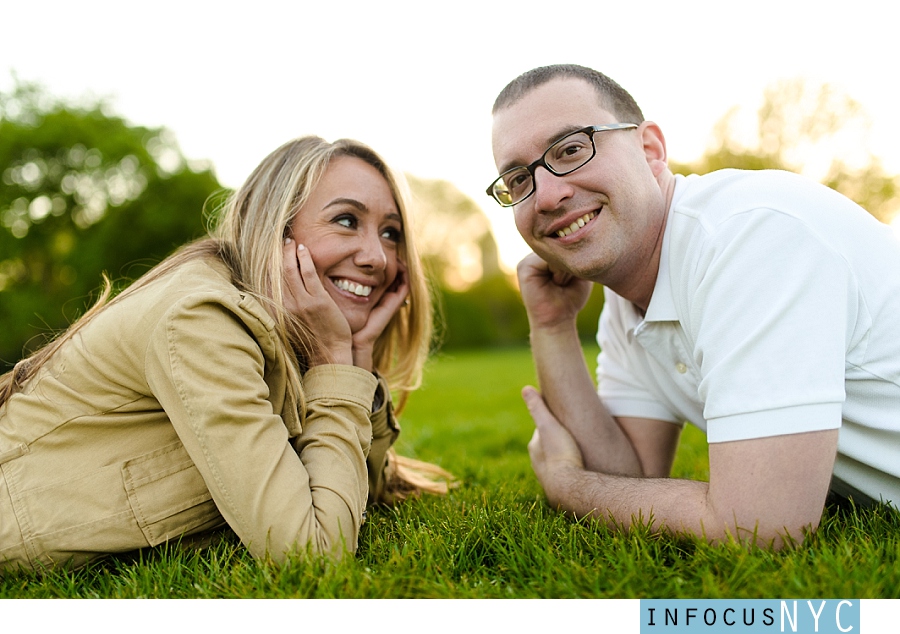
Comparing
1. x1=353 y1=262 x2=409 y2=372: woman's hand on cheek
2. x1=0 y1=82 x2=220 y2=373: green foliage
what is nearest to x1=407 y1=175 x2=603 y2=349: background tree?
x1=0 y1=82 x2=220 y2=373: green foliage

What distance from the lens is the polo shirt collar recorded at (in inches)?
111

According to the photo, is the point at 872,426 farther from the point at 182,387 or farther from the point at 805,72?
the point at 805,72

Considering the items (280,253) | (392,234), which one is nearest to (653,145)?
(392,234)

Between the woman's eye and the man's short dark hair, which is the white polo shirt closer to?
the man's short dark hair

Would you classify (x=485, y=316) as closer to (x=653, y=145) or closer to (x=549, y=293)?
(x=549, y=293)

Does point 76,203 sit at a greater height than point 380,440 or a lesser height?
greater

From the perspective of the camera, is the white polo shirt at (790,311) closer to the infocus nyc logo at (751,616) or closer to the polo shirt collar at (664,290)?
the polo shirt collar at (664,290)

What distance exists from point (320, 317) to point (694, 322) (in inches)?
61.8

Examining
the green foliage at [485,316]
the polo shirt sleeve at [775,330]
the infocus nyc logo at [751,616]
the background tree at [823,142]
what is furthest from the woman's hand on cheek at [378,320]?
the background tree at [823,142]

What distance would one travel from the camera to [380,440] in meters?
3.48

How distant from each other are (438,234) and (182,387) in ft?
145

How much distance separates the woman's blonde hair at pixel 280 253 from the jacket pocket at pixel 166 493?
511 millimetres

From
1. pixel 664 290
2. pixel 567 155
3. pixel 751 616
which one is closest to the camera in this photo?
pixel 751 616

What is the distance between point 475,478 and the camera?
4.43m
